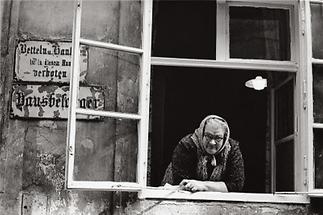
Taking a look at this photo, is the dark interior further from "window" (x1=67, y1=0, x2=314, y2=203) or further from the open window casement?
the open window casement

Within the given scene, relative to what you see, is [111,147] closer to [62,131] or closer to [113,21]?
[62,131]

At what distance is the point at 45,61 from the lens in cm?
439

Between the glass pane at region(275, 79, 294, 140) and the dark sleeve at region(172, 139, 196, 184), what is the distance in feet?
2.82

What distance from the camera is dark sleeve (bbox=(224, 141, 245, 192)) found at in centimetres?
464

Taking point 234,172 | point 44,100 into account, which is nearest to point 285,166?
point 234,172

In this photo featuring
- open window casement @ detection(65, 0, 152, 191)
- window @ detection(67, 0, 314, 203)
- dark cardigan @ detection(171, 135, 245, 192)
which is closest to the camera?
open window casement @ detection(65, 0, 152, 191)

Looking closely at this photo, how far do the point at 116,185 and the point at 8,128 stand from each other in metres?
0.94

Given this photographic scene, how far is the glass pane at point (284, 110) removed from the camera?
4889 millimetres

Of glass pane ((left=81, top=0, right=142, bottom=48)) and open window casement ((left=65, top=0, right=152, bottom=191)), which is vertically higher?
glass pane ((left=81, top=0, right=142, bottom=48))

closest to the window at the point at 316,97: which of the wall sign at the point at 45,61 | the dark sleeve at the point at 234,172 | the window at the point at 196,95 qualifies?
the window at the point at 196,95

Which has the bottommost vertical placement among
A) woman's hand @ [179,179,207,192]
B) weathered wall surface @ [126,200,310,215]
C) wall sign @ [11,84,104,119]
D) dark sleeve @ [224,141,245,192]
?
weathered wall surface @ [126,200,310,215]

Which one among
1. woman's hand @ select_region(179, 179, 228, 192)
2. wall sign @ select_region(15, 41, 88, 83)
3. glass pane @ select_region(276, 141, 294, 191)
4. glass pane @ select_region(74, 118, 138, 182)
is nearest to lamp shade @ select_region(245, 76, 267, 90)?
glass pane @ select_region(276, 141, 294, 191)

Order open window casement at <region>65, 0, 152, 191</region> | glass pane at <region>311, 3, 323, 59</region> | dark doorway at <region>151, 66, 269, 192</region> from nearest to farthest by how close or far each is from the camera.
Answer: open window casement at <region>65, 0, 152, 191</region> < glass pane at <region>311, 3, 323, 59</region> < dark doorway at <region>151, 66, 269, 192</region>

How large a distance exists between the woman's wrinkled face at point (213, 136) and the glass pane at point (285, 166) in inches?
24.8
